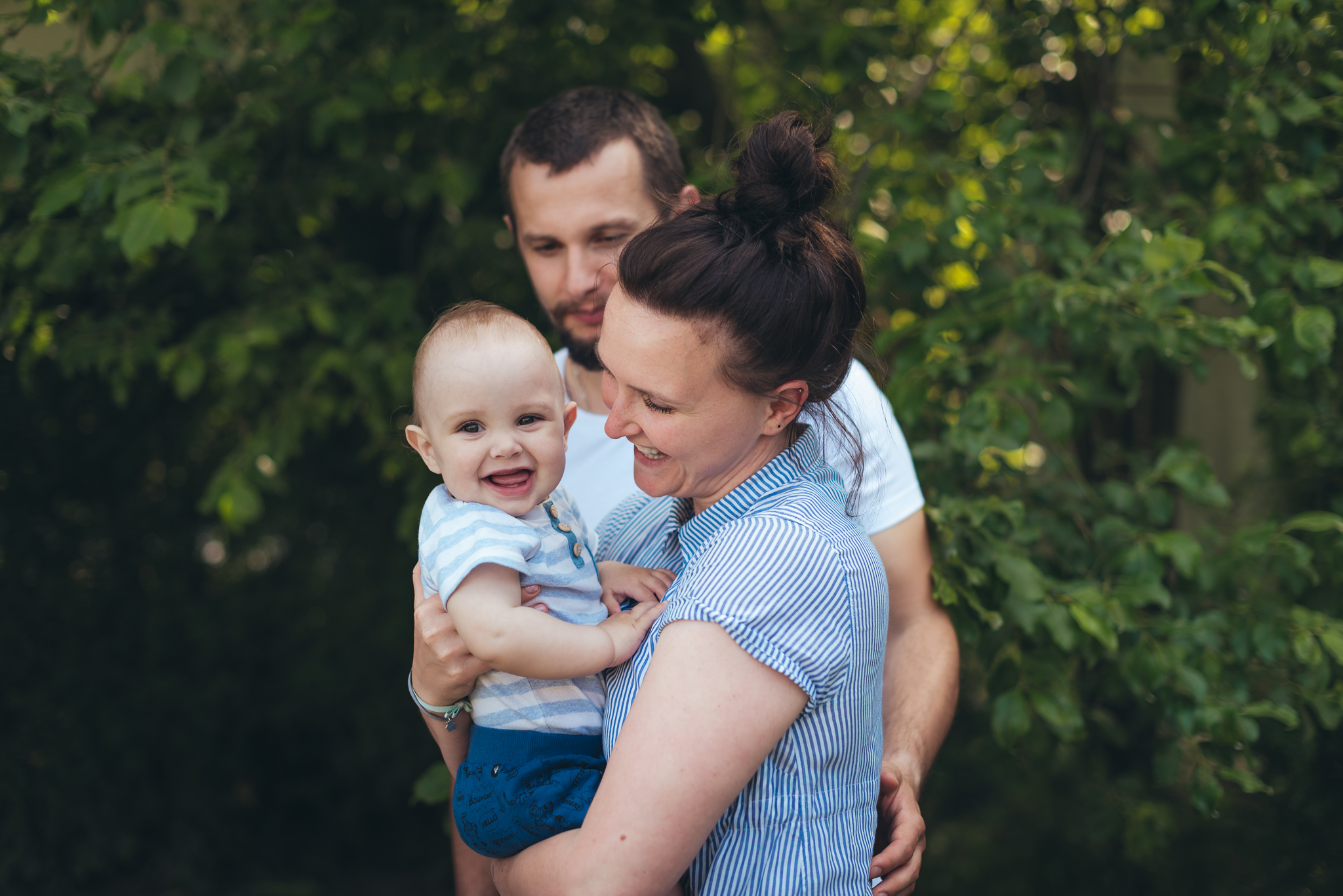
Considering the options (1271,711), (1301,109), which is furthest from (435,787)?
(1301,109)

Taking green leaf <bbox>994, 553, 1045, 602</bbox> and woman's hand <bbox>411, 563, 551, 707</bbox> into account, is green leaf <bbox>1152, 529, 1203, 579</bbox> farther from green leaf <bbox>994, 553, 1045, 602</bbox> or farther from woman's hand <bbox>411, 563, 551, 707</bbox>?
woman's hand <bbox>411, 563, 551, 707</bbox>

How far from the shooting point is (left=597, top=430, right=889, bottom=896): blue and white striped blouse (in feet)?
3.87

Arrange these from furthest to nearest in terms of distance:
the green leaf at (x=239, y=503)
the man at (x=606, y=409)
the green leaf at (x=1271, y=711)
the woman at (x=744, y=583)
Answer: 1. the green leaf at (x=239, y=503)
2. the green leaf at (x=1271, y=711)
3. the man at (x=606, y=409)
4. the woman at (x=744, y=583)

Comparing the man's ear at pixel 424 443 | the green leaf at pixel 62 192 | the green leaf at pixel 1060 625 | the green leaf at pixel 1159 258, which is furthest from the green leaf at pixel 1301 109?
the green leaf at pixel 62 192

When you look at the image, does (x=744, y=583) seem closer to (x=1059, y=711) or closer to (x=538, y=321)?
(x=1059, y=711)

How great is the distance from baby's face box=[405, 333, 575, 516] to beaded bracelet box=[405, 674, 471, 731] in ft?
1.14

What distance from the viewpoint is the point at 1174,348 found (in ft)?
6.75

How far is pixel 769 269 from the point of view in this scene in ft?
4.27

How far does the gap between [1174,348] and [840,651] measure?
1.34 metres

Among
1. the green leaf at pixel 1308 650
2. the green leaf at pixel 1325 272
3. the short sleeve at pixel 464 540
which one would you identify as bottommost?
the green leaf at pixel 1308 650

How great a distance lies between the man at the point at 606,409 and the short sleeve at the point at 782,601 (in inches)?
21.6

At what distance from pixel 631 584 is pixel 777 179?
2.21ft

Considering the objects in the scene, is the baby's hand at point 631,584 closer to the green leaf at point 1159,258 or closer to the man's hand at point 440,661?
the man's hand at point 440,661

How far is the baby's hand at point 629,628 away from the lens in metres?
1.37
